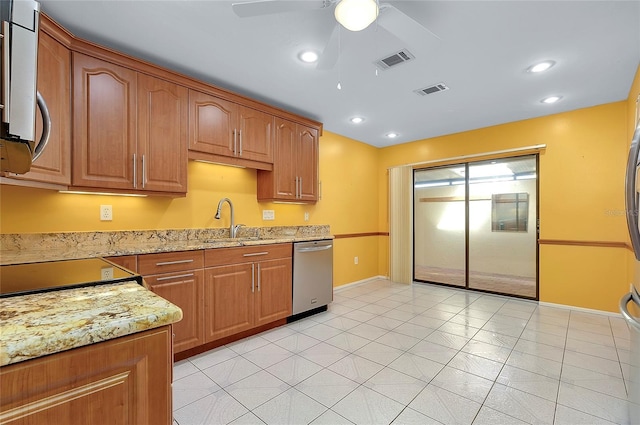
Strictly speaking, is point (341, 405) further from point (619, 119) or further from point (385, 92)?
point (619, 119)

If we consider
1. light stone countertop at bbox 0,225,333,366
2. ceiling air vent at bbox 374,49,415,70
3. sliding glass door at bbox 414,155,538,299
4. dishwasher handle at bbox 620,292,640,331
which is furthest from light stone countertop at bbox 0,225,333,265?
sliding glass door at bbox 414,155,538,299

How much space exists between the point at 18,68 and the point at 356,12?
4.18 ft

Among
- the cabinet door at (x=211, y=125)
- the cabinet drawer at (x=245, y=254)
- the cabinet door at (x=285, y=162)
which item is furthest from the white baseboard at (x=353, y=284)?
the cabinet door at (x=211, y=125)

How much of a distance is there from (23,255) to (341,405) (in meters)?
2.22

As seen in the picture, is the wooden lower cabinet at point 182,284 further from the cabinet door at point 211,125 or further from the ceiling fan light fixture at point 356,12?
the ceiling fan light fixture at point 356,12

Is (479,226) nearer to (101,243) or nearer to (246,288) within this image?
(246,288)

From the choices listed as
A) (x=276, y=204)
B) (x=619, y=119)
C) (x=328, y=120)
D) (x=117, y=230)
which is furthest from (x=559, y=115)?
(x=117, y=230)

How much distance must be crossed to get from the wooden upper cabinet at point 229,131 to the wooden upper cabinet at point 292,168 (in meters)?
0.15

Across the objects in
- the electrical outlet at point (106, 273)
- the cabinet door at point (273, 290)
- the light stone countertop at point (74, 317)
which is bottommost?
the cabinet door at point (273, 290)

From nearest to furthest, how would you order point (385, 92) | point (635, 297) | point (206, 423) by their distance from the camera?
point (635, 297) < point (206, 423) < point (385, 92)

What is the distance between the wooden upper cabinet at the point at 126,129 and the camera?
80.6 inches

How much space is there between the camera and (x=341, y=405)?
1.77 meters

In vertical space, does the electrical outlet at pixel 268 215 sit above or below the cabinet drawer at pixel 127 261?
above

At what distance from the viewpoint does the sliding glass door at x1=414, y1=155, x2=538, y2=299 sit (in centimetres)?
386
